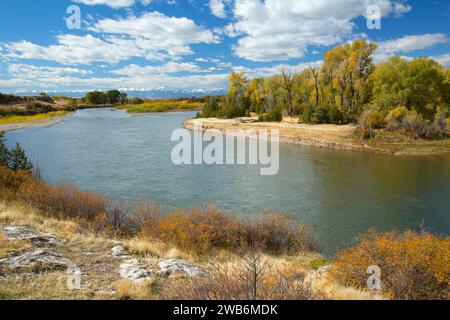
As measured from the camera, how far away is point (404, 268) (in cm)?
906

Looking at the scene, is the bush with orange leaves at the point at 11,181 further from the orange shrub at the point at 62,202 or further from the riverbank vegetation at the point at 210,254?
the orange shrub at the point at 62,202

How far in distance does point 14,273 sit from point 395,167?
104ft

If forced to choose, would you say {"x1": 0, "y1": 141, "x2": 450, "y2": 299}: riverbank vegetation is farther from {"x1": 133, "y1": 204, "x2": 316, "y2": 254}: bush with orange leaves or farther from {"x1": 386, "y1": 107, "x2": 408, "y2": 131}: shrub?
{"x1": 386, "y1": 107, "x2": 408, "y2": 131}: shrub

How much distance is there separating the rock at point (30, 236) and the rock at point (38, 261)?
1229 mm

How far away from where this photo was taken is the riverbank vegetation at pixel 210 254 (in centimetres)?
738

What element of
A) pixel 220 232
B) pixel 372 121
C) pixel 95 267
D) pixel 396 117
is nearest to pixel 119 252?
pixel 95 267

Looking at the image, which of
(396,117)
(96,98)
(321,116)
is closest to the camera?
(396,117)

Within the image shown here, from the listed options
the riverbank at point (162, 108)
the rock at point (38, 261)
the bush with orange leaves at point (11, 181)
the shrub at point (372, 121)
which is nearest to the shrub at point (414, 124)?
the shrub at point (372, 121)

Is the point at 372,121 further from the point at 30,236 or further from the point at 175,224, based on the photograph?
the point at 30,236

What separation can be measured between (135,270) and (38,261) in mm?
2482

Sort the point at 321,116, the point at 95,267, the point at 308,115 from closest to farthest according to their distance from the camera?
the point at 95,267, the point at 321,116, the point at 308,115

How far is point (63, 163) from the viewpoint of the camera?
108ft

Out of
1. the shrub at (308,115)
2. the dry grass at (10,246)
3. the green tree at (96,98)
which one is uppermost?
the green tree at (96,98)

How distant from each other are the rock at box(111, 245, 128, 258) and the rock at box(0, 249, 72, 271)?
1.49 meters
